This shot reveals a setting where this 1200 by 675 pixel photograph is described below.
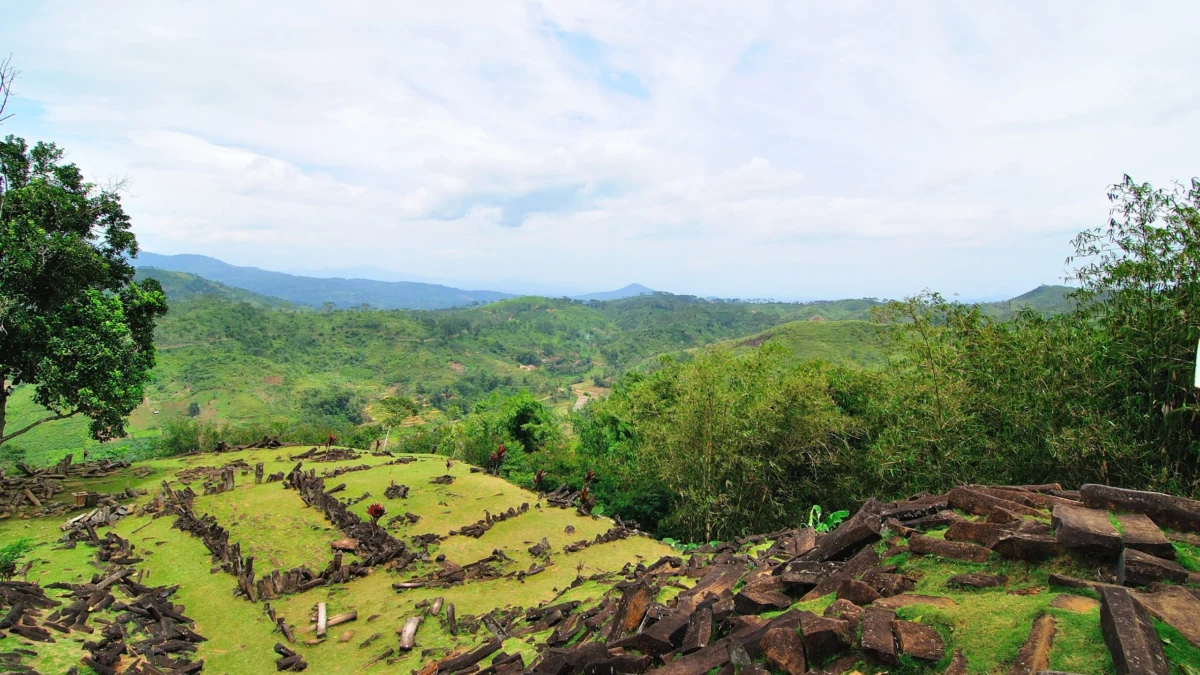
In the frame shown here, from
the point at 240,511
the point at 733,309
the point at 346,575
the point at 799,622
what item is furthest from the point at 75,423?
the point at 733,309

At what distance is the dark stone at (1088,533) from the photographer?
459 centimetres

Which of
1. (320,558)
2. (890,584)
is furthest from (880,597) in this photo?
(320,558)

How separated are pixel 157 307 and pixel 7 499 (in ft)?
22.1

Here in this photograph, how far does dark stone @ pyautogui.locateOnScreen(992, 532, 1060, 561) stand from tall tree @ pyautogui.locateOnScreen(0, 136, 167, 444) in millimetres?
20864

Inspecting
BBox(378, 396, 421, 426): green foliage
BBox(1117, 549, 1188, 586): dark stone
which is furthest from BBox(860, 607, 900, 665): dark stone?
BBox(378, 396, 421, 426): green foliage

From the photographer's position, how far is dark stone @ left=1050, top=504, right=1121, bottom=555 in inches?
181

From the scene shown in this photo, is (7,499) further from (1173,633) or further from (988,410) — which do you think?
(988,410)

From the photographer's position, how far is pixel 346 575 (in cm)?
1220

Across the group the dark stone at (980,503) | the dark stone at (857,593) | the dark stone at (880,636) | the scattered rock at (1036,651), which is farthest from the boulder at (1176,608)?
the dark stone at (980,503)

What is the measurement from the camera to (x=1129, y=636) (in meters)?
3.28

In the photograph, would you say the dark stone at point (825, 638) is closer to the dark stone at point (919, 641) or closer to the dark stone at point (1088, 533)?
the dark stone at point (919, 641)

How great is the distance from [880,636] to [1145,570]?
2230 millimetres

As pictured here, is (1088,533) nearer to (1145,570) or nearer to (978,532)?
(1145,570)

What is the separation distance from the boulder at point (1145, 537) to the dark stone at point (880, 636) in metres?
2.16
